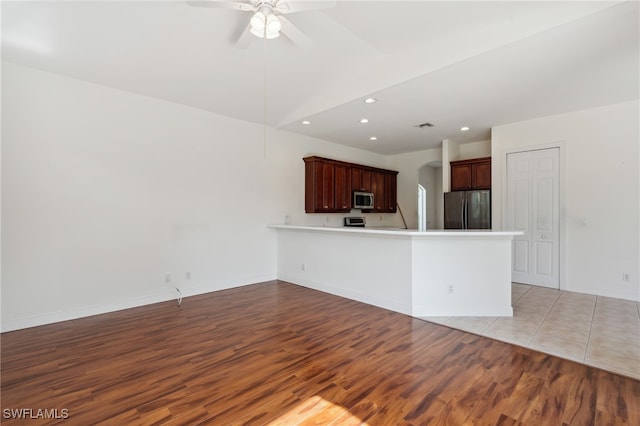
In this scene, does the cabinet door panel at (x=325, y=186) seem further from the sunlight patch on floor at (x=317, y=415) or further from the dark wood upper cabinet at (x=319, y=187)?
the sunlight patch on floor at (x=317, y=415)

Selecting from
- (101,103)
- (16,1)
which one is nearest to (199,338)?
(101,103)

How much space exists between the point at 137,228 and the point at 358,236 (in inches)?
118

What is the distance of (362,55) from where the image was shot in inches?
138

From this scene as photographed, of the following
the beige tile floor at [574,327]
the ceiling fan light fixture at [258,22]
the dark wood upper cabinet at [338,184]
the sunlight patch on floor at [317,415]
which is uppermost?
the ceiling fan light fixture at [258,22]

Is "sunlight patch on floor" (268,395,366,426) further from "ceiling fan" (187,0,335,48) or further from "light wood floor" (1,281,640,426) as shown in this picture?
"ceiling fan" (187,0,335,48)

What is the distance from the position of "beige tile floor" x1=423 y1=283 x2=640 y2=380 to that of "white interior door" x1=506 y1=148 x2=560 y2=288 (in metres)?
0.71

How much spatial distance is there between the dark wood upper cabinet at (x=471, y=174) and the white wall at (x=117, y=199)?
3765mm

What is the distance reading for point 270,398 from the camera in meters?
2.00

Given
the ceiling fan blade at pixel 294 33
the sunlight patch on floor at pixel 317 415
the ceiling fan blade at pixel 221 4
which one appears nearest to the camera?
the sunlight patch on floor at pixel 317 415

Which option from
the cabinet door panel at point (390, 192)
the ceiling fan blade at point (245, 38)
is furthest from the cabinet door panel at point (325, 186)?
the ceiling fan blade at point (245, 38)

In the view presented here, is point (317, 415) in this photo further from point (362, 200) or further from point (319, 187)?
point (362, 200)

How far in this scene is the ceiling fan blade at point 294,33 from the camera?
2470 mm

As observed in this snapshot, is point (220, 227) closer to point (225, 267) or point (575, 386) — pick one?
point (225, 267)

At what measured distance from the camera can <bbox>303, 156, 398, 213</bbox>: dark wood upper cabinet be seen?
5789 mm
